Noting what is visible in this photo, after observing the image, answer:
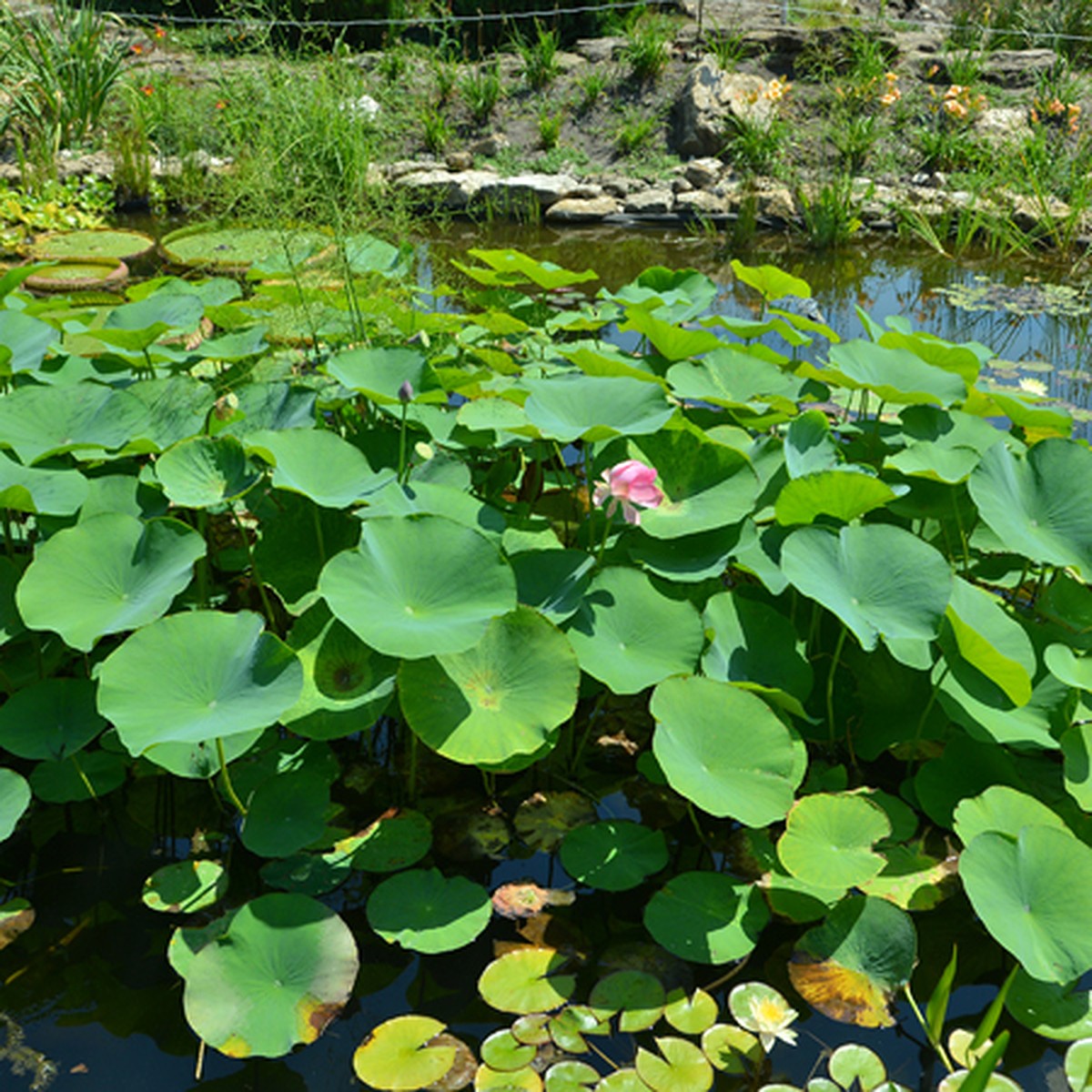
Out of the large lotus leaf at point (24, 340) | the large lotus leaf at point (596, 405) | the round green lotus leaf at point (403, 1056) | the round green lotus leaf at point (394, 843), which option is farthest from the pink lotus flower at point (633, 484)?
the large lotus leaf at point (24, 340)

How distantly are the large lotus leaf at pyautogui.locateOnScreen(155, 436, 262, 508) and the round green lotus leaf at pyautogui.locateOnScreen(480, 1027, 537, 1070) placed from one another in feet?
3.16

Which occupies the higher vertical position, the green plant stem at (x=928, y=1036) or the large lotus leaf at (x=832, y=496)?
the large lotus leaf at (x=832, y=496)

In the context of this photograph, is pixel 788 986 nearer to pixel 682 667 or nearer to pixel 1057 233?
pixel 682 667

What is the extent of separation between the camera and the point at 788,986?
146 centimetres

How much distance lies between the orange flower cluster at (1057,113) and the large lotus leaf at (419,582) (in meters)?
6.13

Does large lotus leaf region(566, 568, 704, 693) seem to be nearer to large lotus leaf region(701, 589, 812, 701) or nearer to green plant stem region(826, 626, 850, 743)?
large lotus leaf region(701, 589, 812, 701)

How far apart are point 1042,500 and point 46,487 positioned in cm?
176

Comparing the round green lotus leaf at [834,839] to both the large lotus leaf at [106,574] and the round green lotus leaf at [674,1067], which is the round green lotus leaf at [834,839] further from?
the large lotus leaf at [106,574]

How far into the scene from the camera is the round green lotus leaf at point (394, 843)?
1.60m

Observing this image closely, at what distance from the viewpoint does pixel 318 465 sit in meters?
1.76

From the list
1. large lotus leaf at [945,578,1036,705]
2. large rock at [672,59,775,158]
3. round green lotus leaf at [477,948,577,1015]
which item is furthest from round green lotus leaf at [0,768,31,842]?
large rock at [672,59,775,158]

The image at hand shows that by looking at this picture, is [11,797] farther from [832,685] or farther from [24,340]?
[832,685]

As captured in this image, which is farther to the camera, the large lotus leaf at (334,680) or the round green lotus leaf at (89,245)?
the round green lotus leaf at (89,245)

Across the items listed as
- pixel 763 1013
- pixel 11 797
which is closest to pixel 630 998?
pixel 763 1013
